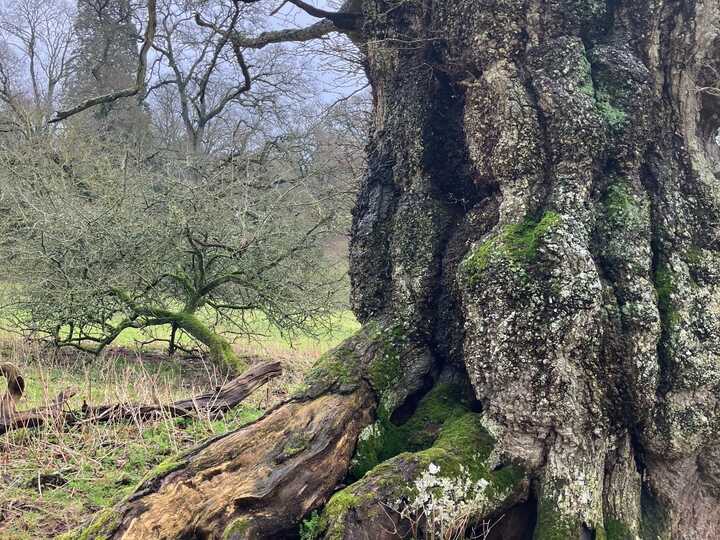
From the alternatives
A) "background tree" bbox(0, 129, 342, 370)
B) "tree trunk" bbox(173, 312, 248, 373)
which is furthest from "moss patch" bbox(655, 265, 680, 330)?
"tree trunk" bbox(173, 312, 248, 373)

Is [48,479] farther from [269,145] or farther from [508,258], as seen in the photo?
[269,145]

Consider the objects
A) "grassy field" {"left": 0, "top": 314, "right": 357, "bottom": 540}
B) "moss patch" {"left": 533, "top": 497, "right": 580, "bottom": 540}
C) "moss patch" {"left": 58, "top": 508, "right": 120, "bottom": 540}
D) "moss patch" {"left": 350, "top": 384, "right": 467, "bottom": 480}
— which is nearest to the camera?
"moss patch" {"left": 58, "top": 508, "right": 120, "bottom": 540}

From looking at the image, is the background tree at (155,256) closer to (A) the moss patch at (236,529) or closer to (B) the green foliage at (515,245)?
(B) the green foliage at (515,245)

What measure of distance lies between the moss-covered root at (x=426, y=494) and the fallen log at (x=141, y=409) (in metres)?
2.59

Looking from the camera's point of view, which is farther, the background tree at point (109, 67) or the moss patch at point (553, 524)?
the background tree at point (109, 67)

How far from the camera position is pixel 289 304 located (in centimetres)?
1075

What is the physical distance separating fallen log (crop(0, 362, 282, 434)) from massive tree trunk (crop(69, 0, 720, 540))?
1912mm

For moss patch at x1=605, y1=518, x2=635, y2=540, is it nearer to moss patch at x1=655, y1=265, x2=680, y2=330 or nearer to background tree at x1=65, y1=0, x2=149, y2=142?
moss patch at x1=655, y1=265, x2=680, y2=330

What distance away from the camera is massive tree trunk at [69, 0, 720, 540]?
3037mm

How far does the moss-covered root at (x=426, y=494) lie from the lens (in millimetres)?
2803

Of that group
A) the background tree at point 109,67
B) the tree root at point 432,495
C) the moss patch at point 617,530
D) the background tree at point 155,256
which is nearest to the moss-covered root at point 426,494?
the tree root at point 432,495

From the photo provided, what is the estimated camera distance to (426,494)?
2893 mm

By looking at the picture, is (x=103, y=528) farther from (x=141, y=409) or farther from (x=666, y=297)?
(x=666, y=297)

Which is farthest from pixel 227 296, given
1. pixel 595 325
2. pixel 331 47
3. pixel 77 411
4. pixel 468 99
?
pixel 595 325
